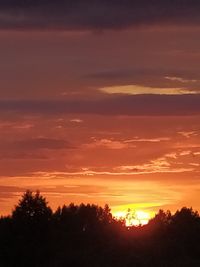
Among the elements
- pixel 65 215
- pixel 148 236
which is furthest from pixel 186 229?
pixel 65 215

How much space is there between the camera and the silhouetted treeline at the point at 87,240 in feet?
298

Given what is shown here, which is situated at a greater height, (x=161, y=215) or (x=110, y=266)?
(x=161, y=215)

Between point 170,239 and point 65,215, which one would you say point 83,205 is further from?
point 170,239

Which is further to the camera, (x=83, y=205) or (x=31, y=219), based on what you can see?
(x=83, y=205)

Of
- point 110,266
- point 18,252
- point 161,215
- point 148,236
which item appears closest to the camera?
point 110,266

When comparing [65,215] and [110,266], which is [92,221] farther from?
[110,266]

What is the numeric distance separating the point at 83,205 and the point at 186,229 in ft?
44.2

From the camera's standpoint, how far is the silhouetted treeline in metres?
90.9

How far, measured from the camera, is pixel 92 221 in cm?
10531

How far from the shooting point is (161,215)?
4390 inches

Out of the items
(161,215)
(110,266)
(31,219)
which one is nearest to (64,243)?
(31,219)

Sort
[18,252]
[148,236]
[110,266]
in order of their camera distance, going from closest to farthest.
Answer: [110,266] < [18,252] < [148,236]

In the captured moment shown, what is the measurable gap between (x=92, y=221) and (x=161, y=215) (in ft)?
30.1

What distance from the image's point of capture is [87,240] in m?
98.9
